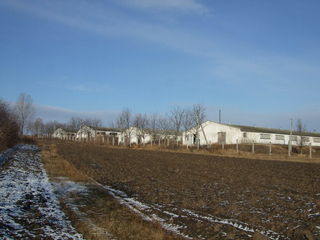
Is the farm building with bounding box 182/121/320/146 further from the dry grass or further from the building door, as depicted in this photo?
the dry grass

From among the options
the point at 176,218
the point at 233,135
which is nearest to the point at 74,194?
the point at 176,218

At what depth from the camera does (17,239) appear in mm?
5938

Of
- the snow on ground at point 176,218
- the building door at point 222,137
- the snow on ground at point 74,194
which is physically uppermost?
the building door at point 222,137

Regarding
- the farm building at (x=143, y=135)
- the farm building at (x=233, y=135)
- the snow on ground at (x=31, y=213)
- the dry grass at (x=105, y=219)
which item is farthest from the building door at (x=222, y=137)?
the dry grass at (x=105, y=219)

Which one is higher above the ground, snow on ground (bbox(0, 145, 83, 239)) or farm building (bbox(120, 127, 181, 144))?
farm building (bbox(120, 127, 181, 144))

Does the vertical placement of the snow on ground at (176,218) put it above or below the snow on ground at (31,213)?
below

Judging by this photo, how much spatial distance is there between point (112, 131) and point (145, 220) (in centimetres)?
10244

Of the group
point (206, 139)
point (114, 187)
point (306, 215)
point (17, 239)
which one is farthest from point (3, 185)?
point (206, 139)

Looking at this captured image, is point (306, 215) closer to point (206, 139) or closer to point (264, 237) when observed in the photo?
point (264, 237)

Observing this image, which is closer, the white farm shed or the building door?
the building door

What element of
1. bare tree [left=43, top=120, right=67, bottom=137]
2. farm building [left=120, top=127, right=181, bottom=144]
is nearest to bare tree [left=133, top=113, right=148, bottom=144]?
farm building [left=120, top=127, right=181, bottom=144]

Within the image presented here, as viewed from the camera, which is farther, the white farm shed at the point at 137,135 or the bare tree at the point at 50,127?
the bare tree at the point at 50,127

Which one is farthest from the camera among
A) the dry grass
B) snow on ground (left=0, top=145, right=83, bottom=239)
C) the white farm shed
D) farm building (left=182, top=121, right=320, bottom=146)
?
the white farm shed

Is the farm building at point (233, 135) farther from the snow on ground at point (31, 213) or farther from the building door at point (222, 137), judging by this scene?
the snow on ground at point (31, 213)
